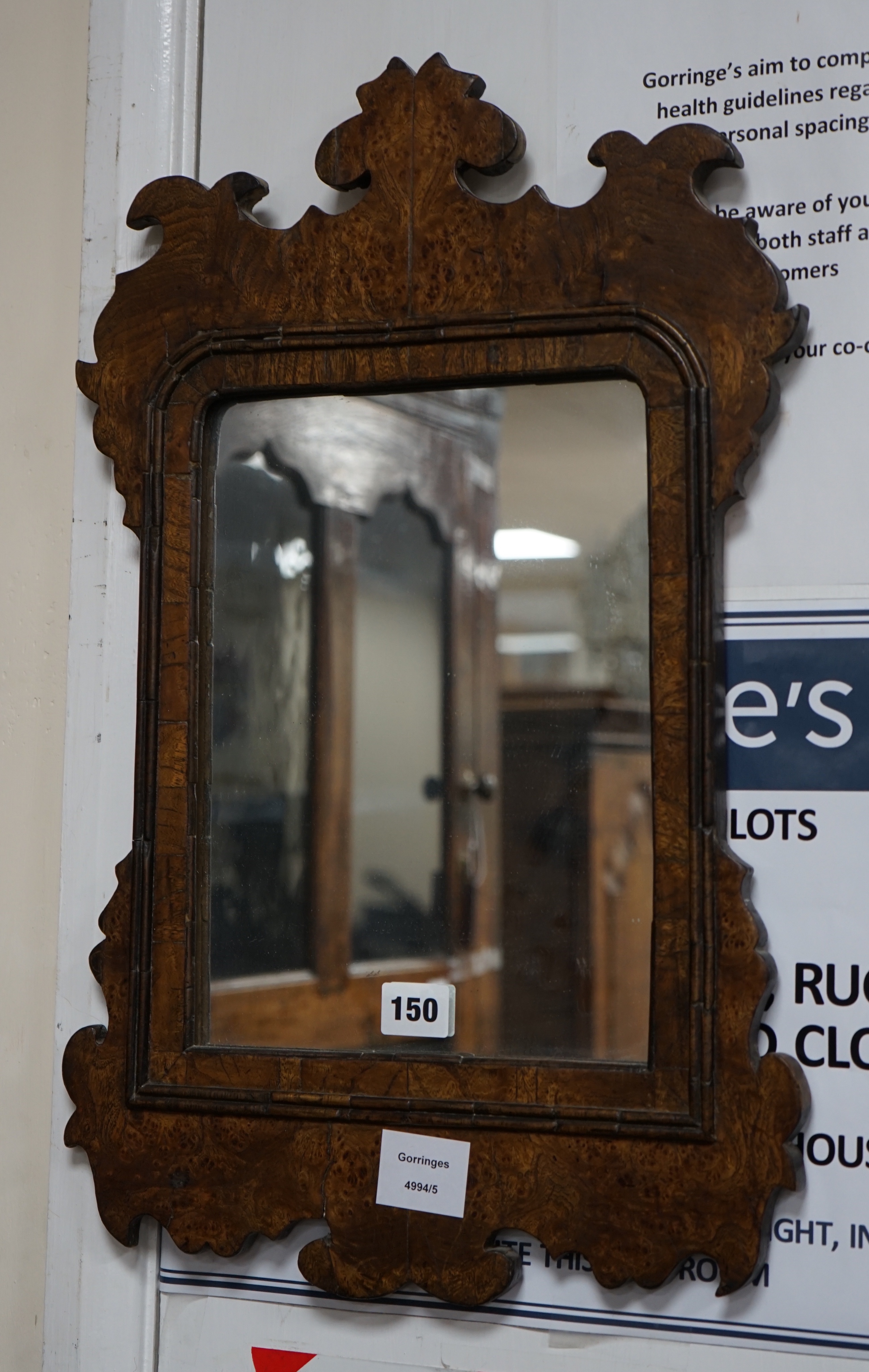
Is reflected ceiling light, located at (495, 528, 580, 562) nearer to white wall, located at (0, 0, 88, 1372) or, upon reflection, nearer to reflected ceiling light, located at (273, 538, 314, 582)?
reflected ceiling light, located at (273, 538, 314, 582)

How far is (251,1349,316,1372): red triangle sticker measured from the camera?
96 centimetres

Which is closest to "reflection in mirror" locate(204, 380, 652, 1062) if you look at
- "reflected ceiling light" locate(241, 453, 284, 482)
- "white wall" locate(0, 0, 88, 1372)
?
"reflected ceiling light" locate(241, 453, 284, 482)

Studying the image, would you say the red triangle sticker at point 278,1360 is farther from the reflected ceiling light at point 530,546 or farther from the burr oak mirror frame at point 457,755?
the reflected ceiling light at point 530,546

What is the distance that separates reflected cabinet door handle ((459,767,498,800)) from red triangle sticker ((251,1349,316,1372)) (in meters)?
0.39

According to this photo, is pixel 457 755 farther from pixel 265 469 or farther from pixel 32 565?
pixel 32 565

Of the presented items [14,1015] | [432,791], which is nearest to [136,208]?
[432,791]

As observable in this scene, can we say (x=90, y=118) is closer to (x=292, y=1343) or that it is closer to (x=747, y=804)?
(x=747, y=804)

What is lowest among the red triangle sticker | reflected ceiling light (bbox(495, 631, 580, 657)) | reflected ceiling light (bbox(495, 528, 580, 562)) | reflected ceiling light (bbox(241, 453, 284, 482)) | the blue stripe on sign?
the red triangle sticker

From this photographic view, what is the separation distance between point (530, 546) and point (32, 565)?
38cm

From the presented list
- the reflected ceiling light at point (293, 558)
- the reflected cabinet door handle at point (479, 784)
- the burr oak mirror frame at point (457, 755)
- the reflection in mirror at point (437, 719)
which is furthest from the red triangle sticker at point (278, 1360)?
the reflected ceiling light at point (293, 558)

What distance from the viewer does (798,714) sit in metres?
0.91

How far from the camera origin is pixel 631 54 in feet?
3.22

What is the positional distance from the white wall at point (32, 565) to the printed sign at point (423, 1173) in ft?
0.88

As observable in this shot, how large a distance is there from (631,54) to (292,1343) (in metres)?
0.89
